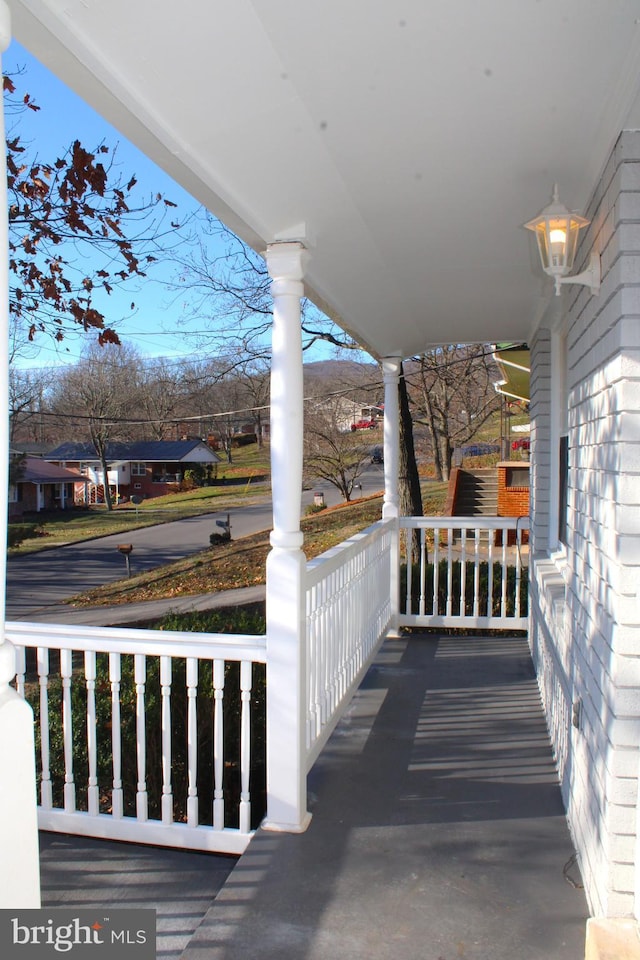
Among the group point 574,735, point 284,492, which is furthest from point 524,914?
point 284,492

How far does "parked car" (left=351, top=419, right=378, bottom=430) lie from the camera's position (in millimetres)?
20688

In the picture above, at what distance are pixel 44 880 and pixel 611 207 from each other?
9.74 feet

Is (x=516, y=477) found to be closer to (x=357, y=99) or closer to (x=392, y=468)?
(x=392, y=468)

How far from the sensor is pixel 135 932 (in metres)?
2.22

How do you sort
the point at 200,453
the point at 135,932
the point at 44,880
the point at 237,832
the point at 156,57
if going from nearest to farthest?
the point at 156,57, the point at 135,932, the point at 44,880, the point at 237,832, the point at 200,453

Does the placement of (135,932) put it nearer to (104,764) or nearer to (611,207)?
(104,764)

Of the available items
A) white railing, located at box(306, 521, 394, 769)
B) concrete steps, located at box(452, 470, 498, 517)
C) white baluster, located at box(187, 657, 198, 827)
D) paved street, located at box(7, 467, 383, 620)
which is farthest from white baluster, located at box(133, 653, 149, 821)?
paved street, located at box(7, 467, 383, 620)

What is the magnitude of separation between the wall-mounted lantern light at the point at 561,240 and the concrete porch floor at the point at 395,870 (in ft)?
6.77

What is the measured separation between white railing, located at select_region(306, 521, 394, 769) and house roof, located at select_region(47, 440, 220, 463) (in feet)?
120

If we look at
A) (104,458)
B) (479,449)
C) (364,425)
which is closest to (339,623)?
(364,425)

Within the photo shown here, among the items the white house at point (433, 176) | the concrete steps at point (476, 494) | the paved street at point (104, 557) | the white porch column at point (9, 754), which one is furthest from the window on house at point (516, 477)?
the white porch column at point (9, 754)

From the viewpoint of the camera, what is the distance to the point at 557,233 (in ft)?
8.33

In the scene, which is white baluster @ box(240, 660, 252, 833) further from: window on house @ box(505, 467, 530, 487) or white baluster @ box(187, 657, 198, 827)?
window on house @ box(505, 467, 530, 487)

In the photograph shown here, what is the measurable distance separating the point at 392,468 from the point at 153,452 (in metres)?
37.9
